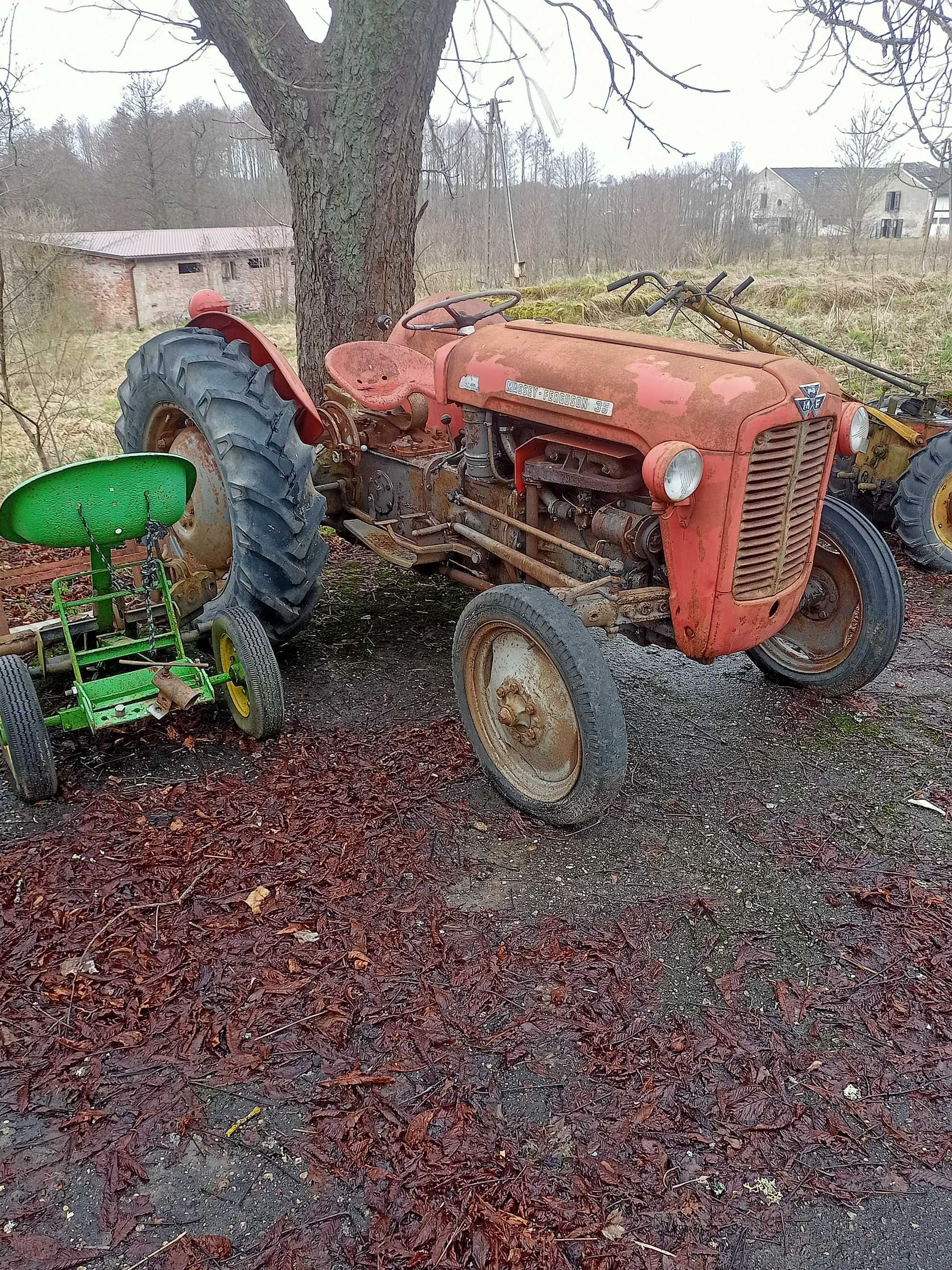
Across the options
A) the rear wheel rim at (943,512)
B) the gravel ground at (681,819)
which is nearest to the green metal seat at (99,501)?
the gravel ground at (681,819)

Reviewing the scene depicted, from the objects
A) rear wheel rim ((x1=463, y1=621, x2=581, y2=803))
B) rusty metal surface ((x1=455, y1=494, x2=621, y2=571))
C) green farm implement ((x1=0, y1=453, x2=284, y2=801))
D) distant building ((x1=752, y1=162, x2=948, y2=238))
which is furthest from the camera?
distant building ((x1=752, y1=162, x2=948, y2=238))

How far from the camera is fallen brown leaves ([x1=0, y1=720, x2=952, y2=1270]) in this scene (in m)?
2.00

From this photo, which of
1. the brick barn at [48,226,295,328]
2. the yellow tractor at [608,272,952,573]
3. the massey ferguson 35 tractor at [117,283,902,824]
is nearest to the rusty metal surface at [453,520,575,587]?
the massey ferguson 35 tractor at [117,283,902,824]

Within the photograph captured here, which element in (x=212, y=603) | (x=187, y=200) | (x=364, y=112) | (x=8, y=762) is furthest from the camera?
(x=187, y=200)

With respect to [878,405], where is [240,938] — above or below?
below

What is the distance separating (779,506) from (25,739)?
279 cm

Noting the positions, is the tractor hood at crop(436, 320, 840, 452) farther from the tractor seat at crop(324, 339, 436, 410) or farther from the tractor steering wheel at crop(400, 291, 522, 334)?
the tractor seat at crop(324, 339, 436, 410)

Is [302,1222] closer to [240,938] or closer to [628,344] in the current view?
[240,938]

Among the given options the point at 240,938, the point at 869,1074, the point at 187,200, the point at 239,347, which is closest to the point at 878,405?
the point at 239,347

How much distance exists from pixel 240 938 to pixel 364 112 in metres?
5.40

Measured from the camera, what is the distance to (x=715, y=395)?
3.12 meters

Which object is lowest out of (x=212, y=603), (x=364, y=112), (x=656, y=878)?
(x=656, y=878)

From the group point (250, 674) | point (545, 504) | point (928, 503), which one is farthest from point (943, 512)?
point (250, 674)

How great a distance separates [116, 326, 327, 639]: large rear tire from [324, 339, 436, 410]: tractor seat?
50 centimetres
